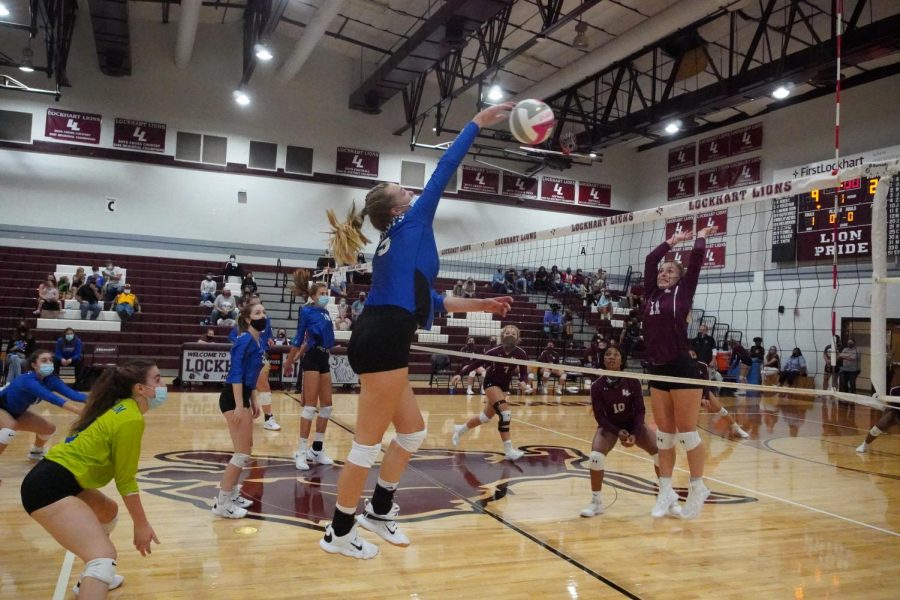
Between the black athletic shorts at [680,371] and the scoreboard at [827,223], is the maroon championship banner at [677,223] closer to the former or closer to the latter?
the scoreboard at [827,223]

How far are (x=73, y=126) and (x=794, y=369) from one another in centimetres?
2147

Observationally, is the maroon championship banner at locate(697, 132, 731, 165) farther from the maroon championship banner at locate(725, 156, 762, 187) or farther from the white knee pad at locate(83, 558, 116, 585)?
the white knee pad at locate(83, 558, 116, 585)

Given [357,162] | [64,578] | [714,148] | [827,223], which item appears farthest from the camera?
[357,162]

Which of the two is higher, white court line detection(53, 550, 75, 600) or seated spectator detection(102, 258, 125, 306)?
seated spectator detection(102, 258, 125, 306)

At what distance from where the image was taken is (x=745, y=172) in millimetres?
21391

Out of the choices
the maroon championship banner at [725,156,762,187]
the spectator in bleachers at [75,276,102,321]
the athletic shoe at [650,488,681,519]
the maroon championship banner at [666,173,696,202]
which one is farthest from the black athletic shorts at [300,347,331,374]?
the maroon championship banner at [666,173,696,202]

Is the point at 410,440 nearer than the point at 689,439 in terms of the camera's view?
Yes

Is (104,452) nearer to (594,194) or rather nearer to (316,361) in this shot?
(316,361)

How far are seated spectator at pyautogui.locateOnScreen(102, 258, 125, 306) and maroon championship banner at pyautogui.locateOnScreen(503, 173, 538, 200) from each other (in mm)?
13489

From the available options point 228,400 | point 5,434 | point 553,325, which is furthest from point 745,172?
point 5,434

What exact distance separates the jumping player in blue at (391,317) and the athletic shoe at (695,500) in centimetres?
272

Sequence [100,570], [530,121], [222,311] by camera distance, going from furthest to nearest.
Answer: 1. [222,311]
2. [530,121]
3. [100,570]

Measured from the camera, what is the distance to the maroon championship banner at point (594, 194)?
85.1 feet

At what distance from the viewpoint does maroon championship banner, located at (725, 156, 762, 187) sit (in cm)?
2102
